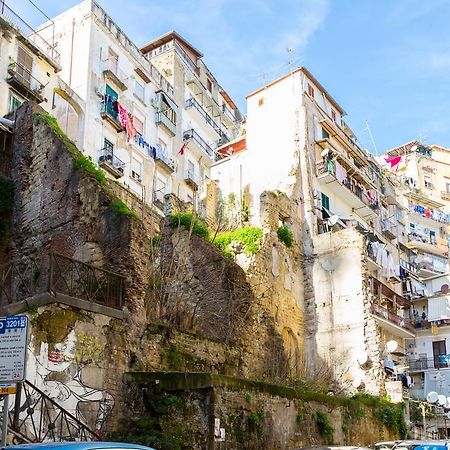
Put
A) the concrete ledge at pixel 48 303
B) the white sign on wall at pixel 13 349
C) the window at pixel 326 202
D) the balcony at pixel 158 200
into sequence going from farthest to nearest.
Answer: the balcony at pixel 158 200 → the window at pixel 326 202 → the concrete ledge at pixel 48 303 → the white sign on wall at pixel 13 349

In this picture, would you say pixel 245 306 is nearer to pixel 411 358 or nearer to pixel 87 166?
pixel 87 166

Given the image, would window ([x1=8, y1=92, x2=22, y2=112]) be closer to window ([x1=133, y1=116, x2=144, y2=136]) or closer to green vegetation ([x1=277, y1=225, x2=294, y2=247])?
window ([x1=133, y1=116, x2=144, y2=136])

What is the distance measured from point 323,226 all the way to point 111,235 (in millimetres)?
18270

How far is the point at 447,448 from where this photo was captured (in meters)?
12.8

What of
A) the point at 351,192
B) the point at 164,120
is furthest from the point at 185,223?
the point at 164,120

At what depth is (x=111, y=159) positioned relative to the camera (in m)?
33.6

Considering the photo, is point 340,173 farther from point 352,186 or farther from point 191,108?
point 191,108

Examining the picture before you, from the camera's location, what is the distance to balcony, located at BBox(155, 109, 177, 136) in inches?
1592

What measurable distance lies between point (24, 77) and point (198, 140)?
16.6 metres

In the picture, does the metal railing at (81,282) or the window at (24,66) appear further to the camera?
the window at (24,66)

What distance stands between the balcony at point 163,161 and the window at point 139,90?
10.5ft

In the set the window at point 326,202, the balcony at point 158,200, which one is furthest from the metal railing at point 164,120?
the window at point 326,202

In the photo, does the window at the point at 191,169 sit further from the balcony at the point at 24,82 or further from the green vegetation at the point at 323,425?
the green vegetation at the point at 323,425

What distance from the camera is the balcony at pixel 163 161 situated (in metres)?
39.0
